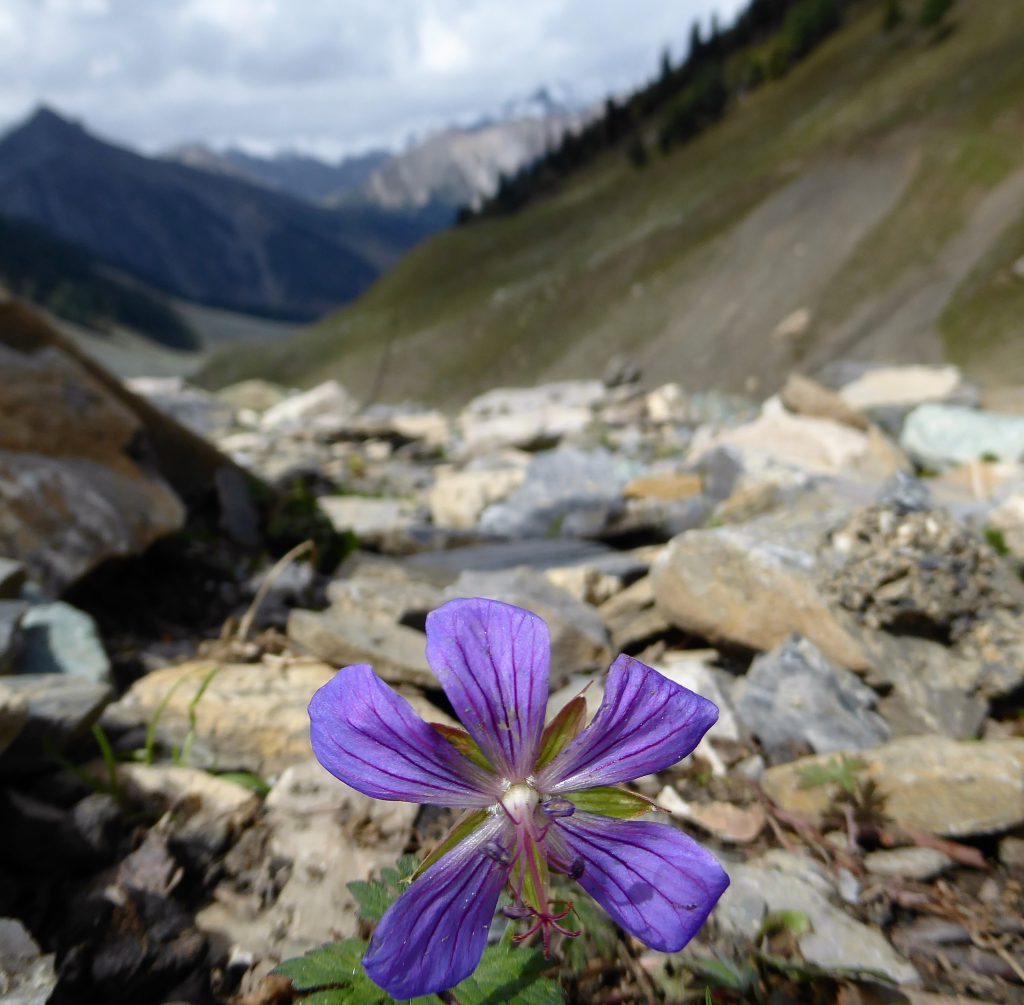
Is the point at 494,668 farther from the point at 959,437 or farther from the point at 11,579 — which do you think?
the point at 959,437

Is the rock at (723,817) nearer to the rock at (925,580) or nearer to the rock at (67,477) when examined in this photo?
the rock at (925,580)

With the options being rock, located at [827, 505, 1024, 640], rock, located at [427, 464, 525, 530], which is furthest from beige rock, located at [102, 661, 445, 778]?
rock, located at [427, 464, 525, 530]

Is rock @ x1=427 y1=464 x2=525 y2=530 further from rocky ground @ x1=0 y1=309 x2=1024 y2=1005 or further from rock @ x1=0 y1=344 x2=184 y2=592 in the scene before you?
rock @ x1=0 y1=344 x2=184 y2=592

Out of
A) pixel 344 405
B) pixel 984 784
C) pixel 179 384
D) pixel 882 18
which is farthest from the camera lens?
pixel 882 18

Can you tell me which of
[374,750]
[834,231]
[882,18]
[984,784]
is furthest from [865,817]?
[882,18]

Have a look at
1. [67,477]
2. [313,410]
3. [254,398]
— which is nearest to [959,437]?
[67,477]

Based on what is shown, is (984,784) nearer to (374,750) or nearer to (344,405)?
(374,750)
